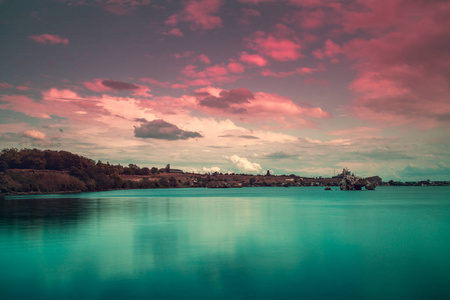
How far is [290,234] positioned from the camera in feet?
133

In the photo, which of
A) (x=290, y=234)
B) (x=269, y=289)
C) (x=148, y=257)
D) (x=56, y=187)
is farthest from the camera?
(x=56, y=187)

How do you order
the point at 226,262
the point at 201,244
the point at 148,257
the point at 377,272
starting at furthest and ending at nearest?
1. the point at 201,244
2. the point at 148,257
3. the point at 226,262
4. the point at 377,272

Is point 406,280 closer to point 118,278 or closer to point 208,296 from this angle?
point 208,296

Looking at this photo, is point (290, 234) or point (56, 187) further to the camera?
point (56, 187)

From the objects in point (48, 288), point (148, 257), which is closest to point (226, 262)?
point (148, 257)

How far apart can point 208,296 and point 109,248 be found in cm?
1660

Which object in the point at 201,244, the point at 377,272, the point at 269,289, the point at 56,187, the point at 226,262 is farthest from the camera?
the point at 56,187

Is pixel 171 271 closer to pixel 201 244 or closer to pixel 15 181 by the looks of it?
pixel 201 244

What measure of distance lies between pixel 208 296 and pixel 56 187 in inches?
6990

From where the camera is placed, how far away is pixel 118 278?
2083 centimetres

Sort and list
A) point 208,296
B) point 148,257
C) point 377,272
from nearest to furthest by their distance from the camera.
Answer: point 208,296
point 377,272
point 148,257

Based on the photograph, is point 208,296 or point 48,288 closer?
point 208,296

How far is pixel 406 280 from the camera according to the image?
66.7 ft

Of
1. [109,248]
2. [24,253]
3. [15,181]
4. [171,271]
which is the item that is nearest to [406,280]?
[171,271]
